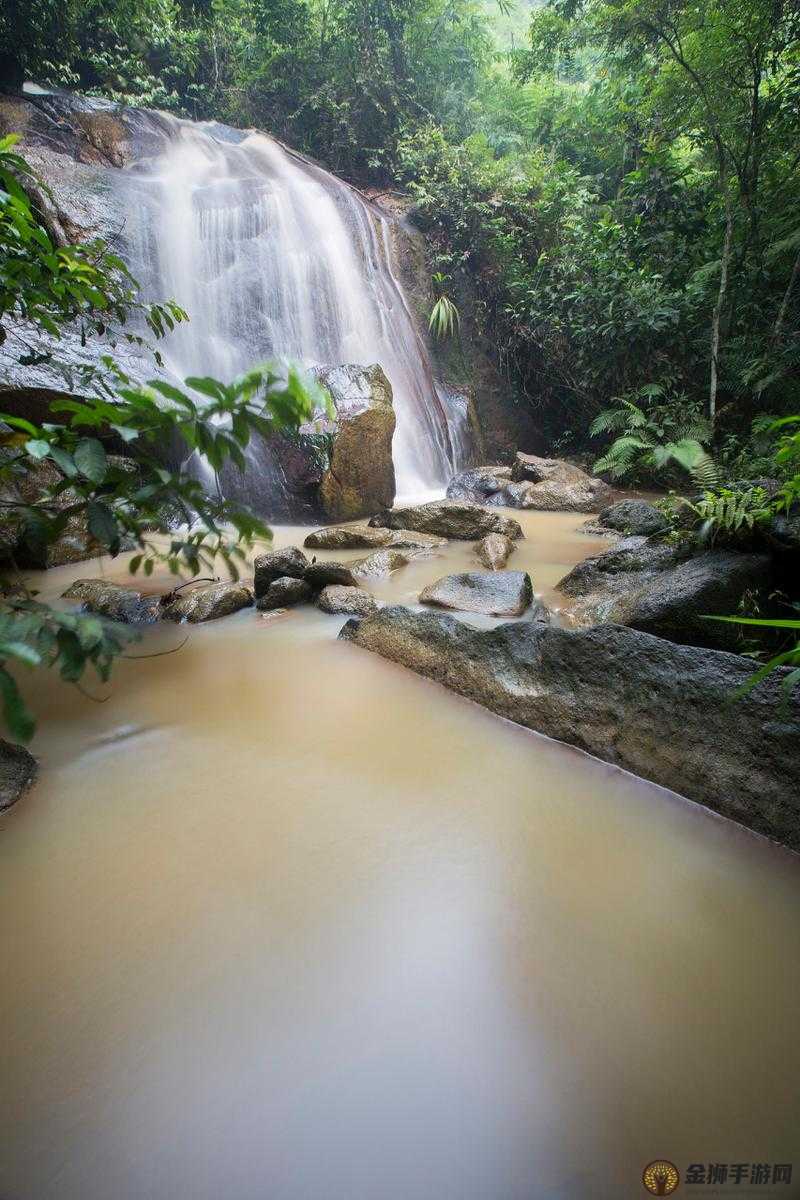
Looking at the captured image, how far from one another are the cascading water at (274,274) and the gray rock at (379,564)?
390 centimetres

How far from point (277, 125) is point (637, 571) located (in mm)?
15966

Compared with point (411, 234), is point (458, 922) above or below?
below

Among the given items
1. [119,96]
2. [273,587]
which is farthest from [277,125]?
[273,587]

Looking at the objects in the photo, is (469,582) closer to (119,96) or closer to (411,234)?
(411,234)

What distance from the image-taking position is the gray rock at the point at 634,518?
509 cm

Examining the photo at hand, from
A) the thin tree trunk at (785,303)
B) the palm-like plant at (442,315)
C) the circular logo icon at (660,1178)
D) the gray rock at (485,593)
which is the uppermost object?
the palm-like plant at (442,315)

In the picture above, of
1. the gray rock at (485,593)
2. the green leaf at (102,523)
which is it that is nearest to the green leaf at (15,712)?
the green leaf at (102,523)

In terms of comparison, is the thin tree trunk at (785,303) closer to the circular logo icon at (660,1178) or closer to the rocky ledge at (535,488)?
the rocky ledge at (535,488)

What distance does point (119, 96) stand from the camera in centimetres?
1079

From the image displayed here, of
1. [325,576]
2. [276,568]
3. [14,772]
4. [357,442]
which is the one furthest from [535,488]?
[14,772]

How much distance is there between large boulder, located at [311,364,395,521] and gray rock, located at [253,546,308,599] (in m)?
2.86

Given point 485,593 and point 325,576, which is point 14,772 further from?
point 485,593

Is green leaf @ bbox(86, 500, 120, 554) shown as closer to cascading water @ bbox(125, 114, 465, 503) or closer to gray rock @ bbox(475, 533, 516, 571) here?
gray rock @ bbox(475, 533, 516, 571)

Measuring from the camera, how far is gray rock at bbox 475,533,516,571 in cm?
454
